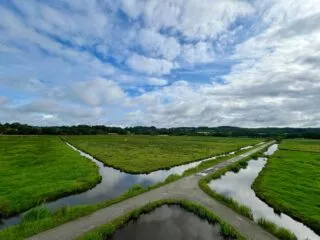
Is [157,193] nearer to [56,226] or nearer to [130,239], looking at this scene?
[130,239]

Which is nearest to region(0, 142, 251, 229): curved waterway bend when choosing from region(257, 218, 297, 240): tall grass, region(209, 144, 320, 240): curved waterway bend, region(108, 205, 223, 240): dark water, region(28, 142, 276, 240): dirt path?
region(28, 142, 276, 240): dirt path

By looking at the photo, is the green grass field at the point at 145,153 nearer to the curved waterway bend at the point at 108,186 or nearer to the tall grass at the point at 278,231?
the curved waterway bend at the point at 108,186

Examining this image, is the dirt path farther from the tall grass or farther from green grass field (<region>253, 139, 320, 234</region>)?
green grass field (<region>253, 139, 320, 234</region>)

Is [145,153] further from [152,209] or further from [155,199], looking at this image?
[152,209]

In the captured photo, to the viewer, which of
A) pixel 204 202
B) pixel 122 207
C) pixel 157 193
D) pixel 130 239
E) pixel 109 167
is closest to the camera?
pixel 130 239

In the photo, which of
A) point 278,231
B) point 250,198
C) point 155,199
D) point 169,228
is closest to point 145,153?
point 250,198

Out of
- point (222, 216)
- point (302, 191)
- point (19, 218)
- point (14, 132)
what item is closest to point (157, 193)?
point (222, 216)
